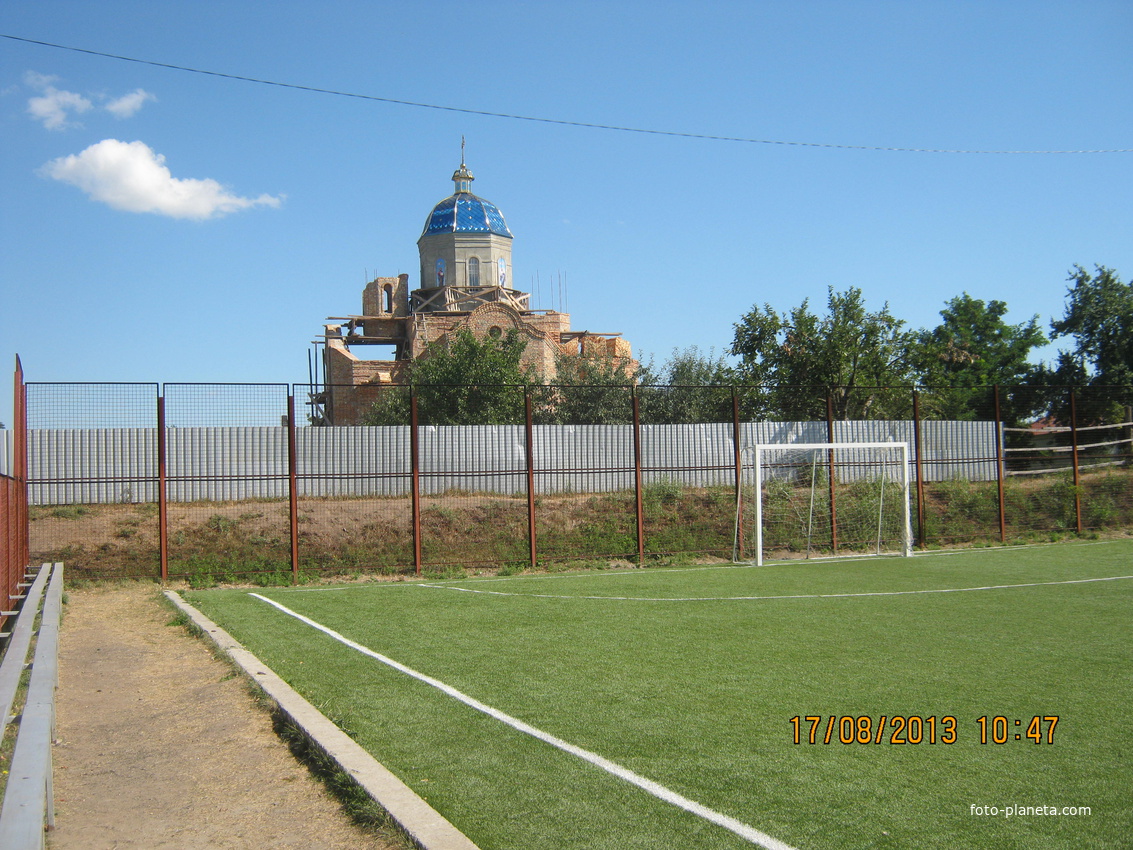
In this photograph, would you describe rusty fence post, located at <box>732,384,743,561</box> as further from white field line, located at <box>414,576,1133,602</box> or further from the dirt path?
the dirt path

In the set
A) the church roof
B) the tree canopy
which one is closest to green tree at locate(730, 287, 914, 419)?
the tree canopy

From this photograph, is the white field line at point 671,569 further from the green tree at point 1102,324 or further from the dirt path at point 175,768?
the green tree at point 1102,324

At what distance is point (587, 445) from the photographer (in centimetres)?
2288

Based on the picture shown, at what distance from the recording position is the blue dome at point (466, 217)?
55.2 metres

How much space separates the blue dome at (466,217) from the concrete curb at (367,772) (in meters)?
49.4

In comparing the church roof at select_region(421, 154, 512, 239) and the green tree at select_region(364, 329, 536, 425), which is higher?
the church roof at select_region(421, 154, 512, 239)

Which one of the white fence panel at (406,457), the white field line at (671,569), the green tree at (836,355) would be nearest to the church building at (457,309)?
the green tree at (836,355)

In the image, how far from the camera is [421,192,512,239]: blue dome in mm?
55156

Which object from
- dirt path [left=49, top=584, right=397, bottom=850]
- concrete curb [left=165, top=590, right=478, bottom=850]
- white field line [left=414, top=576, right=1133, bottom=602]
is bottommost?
white field line [left=414, top=576, right=1133, bottom=602]

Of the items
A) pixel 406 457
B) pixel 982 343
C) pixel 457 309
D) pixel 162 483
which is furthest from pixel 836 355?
pixel 982 343

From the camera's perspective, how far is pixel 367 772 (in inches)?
194

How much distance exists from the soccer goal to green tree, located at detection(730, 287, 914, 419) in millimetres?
7004

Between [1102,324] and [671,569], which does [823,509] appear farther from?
[1102,324]

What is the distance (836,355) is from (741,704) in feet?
80.0
